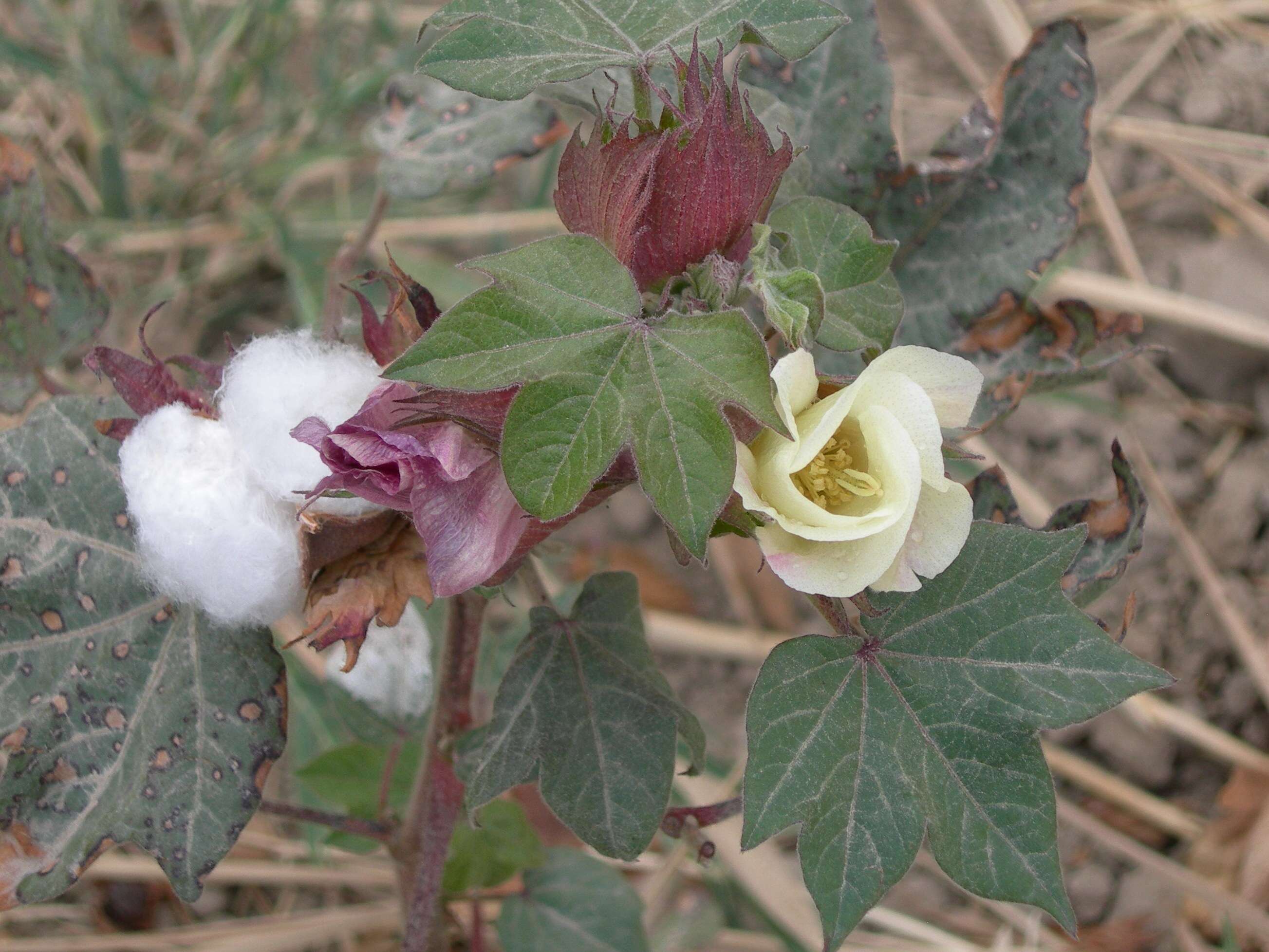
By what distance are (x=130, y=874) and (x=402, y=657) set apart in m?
0.58

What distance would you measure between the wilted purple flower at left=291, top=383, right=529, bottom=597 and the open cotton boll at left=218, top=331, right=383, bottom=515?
0.08 m

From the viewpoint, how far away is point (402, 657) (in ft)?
3.77

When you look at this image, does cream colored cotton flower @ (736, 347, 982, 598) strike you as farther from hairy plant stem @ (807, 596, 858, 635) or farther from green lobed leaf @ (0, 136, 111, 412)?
green lobed leaf @ (0, 136, 111, 412)

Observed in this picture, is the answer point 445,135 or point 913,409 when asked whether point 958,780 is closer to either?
point 913,409

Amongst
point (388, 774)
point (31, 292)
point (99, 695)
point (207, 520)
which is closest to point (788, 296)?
point (207, 520)

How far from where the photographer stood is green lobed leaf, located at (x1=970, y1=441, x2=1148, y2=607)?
83 cm

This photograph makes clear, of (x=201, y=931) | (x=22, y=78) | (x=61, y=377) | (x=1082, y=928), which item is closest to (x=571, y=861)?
(x=201, y=931)

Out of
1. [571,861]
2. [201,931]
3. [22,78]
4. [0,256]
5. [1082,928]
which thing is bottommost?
[1082,928]

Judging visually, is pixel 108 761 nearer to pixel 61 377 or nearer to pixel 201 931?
pixel 201 931

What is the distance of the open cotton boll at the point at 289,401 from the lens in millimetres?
736

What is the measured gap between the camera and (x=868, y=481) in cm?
61

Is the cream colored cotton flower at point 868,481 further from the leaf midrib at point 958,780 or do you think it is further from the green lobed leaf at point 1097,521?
the green lobed leaf at point 1097,521

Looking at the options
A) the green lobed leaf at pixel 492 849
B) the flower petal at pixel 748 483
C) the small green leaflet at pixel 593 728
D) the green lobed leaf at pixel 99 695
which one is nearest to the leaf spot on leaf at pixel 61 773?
the green lobed leaf at pixel 99 695

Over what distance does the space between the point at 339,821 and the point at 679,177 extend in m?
0.61
